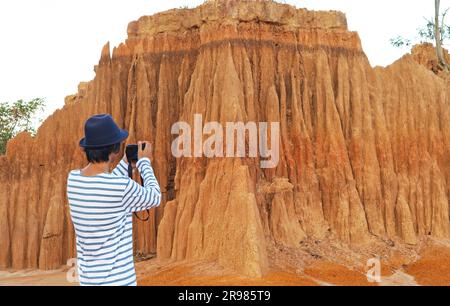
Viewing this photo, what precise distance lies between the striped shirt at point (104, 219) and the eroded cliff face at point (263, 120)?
10522 mm

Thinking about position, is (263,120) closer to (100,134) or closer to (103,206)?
(100,134)

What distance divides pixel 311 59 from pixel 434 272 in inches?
338

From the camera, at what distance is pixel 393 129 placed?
20.3 meters

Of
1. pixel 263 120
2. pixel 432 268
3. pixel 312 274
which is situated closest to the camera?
pixel 312 274

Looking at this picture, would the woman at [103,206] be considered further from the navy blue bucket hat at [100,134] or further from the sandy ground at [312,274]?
the sandy ground at [312,274]

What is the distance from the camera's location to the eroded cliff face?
17.4 meters

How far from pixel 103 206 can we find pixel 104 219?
120mm

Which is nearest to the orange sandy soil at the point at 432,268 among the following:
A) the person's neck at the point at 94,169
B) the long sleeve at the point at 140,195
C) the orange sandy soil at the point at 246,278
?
the orange sandy soil at the point at 246,278

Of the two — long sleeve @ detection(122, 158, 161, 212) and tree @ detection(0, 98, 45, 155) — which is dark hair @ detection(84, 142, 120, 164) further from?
tree @ detection(0, 98, 45, 155)

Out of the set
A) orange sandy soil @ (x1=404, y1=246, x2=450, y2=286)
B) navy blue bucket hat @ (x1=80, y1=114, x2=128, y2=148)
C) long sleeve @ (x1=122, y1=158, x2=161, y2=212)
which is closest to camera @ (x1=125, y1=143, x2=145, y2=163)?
long sleeve @ (x1=122, y1=158, x2=161, y2=212)

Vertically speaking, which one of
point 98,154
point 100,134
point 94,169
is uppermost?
point 100,134

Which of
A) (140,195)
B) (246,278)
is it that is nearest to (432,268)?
(246,278)

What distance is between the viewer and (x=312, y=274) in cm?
1546
